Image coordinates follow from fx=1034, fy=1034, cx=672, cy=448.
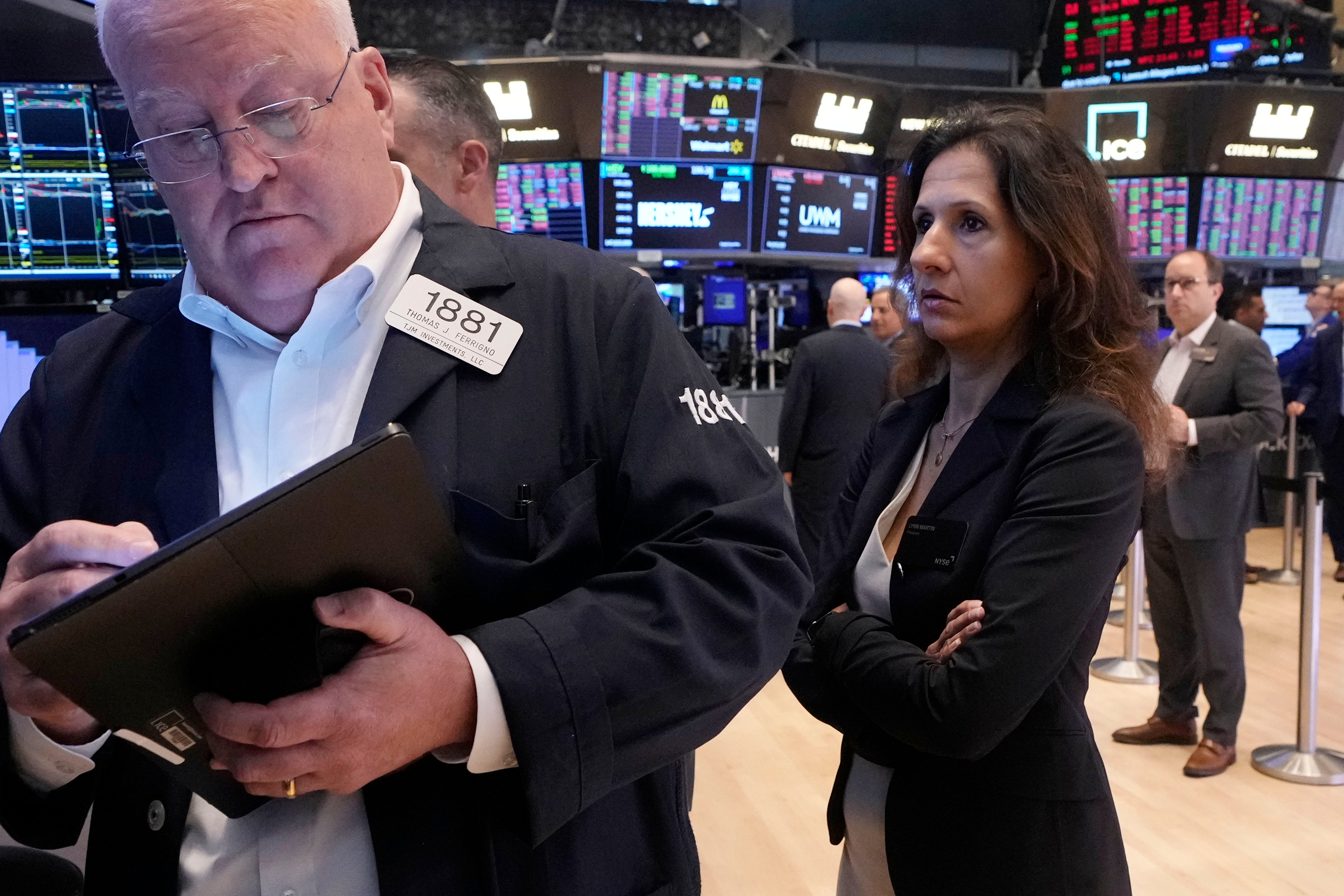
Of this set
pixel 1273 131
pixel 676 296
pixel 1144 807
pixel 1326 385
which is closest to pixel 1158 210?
pixel 1273 131

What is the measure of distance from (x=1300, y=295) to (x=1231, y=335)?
→ 521cm

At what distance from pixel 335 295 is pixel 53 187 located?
161 centimetres

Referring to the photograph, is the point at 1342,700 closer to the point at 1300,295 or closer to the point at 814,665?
the point at 814,665

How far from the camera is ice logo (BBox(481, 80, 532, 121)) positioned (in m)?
6.15

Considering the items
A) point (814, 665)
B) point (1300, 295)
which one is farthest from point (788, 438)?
point (1300, 295)

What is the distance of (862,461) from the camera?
1869mm

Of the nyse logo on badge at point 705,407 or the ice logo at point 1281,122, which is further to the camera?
the ice logo at point 1281,122

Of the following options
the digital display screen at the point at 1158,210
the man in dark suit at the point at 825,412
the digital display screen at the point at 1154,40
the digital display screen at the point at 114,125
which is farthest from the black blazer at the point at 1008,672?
the digital display screen at the point at 1154,40

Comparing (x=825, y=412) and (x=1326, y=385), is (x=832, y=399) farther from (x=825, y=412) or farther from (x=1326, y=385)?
(x=1326, y=385)

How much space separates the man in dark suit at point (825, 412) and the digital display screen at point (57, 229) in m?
3.14

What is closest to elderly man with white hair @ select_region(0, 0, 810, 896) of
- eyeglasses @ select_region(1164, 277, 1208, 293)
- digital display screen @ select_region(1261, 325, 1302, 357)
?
eyeglasses @ select_region(1164, 277, 1208, 293)

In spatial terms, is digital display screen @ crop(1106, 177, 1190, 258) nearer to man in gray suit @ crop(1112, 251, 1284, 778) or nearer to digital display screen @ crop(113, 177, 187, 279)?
man in gray suit @ crop(1112, 251, 1284, 778)

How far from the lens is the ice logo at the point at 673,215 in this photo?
6469 mm

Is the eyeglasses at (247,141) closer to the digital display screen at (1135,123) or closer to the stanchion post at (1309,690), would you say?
the stanchion post at (1309,690)
